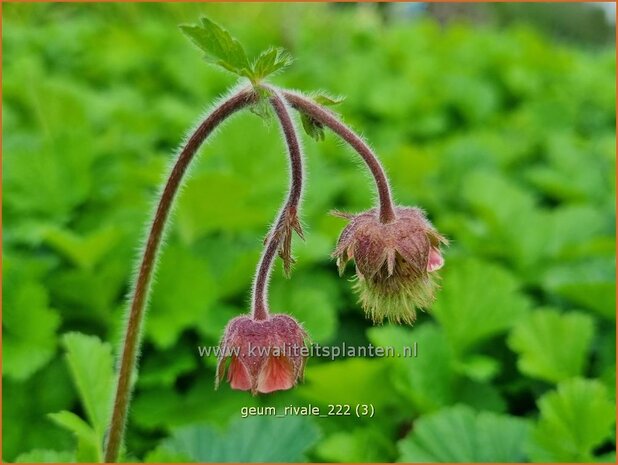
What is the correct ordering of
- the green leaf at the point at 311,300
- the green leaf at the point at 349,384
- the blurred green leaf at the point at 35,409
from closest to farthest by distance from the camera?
the green leaf at the point at 349,384, the blurred green leaf at the point at 35,409, the green leaf at the point at 311,300

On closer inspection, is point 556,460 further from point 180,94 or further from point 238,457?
point 180,94

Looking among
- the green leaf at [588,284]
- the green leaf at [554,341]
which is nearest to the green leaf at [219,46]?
the green leaf at [554,341]

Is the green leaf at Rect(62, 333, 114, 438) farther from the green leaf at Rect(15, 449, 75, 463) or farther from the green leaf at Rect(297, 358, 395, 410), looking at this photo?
the green leaf at Rect(297, 358, 395, 410)

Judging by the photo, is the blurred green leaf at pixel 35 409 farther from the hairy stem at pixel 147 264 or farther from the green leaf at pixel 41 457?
the hairy stem at pixel 147 264

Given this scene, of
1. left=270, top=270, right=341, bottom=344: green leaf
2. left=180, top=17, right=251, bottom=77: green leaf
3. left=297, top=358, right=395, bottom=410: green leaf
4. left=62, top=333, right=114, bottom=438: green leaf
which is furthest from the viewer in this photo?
left=270, top=270, right=341, bottom=344: green leaf

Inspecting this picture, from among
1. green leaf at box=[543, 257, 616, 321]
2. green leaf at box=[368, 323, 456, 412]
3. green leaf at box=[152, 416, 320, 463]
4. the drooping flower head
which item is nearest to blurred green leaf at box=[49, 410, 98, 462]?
green leaf at box=[152, 416, 320, 463]

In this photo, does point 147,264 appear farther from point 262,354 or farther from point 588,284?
point 588,284

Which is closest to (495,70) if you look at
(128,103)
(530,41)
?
(530,41)
